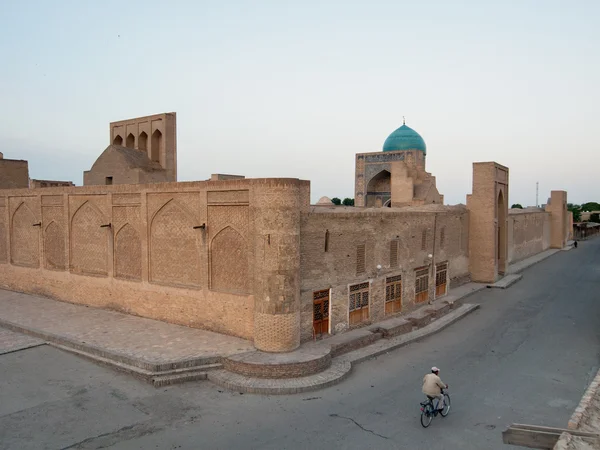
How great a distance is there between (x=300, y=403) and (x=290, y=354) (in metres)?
1.82

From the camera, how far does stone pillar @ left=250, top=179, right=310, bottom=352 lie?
36.8 feet

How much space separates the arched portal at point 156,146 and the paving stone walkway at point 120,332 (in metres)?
6.89

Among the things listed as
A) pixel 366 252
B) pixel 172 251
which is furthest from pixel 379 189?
pixel 172 251

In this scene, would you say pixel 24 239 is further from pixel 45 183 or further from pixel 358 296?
pixel 358 296

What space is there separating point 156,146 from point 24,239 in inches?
262

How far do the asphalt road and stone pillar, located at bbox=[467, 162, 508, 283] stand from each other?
9.49m

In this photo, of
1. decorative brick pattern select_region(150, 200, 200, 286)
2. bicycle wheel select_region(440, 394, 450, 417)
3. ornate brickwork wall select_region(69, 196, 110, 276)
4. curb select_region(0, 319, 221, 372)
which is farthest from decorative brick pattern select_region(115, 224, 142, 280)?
bicycle wheel select_region(440, 394, 450, 417)

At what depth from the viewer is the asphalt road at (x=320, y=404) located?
7926 mm

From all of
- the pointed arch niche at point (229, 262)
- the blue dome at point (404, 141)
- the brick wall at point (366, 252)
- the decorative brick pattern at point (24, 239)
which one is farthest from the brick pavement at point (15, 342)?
the blue dome at point (404, 141)

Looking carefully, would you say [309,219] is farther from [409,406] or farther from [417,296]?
[417,296]

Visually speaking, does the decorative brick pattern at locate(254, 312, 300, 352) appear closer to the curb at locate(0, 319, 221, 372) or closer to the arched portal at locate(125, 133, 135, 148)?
the curb at locate(0, 319, 221, 372)

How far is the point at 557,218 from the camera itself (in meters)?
41.8

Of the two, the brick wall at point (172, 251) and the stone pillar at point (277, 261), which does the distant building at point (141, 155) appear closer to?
the brick wall at point (172, 251)

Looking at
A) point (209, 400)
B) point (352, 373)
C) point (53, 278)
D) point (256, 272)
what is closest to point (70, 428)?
point (209, 400)
